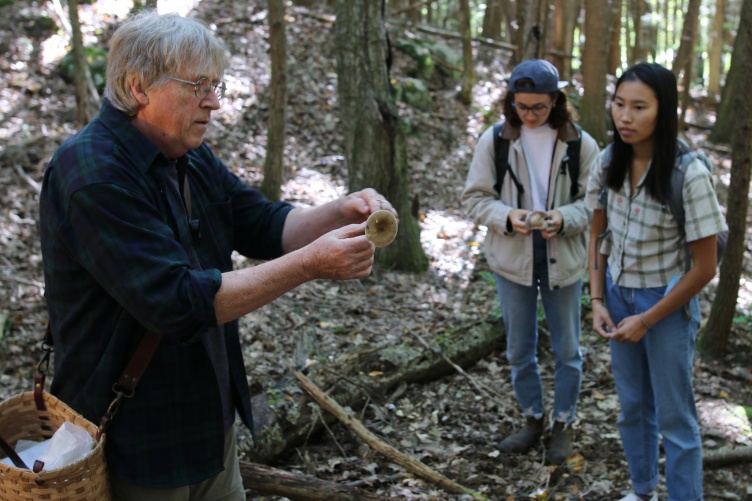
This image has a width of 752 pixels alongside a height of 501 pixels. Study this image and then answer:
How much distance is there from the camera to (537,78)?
393 centimetres

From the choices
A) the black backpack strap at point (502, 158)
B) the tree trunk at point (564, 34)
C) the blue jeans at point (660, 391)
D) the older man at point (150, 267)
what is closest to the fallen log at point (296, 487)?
the older man at point (150, 267)

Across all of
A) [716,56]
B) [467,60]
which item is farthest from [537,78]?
[716,56]

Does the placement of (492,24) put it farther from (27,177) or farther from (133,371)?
(133,371)

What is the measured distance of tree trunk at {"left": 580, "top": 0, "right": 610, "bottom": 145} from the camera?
11.5 metres

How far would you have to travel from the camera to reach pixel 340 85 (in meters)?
6.90

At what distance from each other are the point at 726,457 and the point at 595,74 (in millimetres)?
8759

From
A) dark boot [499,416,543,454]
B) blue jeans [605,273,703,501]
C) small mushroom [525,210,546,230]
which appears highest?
small mushroom [525,210,546,230]

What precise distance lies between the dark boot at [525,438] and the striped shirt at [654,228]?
1470 mm

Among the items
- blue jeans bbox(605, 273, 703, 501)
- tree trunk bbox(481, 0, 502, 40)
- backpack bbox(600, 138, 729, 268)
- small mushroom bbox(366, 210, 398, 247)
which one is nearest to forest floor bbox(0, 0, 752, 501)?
blue jeans bbox(605, 273, 703, 501)

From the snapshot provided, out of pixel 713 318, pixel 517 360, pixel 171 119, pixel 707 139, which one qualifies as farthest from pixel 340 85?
pixel 707 139

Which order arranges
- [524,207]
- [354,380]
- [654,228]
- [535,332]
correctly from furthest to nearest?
1. [354,380]
2. [535,332]
3. [524,207]
4. [654,228]

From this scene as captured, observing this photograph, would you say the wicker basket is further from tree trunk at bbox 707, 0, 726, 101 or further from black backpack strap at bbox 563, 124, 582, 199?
tree trunk at bbox 707, 0, 726, 101

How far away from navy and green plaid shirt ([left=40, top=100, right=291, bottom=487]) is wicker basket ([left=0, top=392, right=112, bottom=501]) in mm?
61

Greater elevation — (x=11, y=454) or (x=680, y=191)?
(x=680, y=191)
